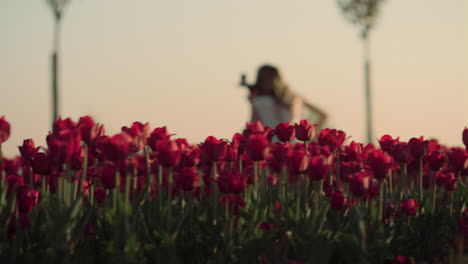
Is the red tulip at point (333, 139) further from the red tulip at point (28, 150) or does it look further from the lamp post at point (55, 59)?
the lamp post at point (55, 59)

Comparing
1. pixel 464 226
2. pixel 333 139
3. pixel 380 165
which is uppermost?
pixel 333 139

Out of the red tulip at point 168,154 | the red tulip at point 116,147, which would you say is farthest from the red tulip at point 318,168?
the red tulip at point 116,147

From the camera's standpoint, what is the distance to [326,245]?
141 inches

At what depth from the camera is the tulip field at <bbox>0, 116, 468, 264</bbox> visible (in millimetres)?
3543

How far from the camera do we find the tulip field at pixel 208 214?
354 centimetres

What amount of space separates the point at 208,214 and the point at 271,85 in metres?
7.46

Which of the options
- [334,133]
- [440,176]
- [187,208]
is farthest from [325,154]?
[440,176]

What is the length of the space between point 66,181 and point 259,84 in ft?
26.5

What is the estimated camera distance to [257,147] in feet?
12.5

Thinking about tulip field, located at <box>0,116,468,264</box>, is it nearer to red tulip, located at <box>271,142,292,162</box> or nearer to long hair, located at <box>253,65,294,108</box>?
red tulip, located at <box>271,142,292,162</box>

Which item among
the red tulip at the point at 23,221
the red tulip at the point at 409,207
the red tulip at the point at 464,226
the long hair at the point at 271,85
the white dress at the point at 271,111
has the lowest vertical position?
the red tulip at the point at 464,226

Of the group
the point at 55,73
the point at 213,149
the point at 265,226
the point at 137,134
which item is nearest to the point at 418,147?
the point at 265,226

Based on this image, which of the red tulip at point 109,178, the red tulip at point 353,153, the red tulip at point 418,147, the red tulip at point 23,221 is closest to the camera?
the red tulip at point 23,221

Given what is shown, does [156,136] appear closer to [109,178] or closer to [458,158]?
[109,178]
